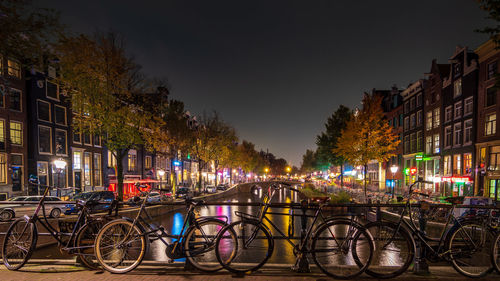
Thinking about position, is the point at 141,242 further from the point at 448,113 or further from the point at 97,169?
the point at 448,113

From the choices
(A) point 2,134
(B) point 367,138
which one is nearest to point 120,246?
(A) point 2,134

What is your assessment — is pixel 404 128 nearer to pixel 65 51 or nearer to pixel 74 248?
pixel 65 51

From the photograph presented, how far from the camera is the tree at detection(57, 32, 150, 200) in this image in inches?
757

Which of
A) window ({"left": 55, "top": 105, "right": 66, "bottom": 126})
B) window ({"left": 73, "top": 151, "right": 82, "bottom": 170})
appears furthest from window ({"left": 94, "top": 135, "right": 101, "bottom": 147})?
window ({"left": 55, "top": 105, "right": 66, "bottom": 126})

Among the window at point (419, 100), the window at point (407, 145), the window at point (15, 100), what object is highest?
the window at point (419, 100)

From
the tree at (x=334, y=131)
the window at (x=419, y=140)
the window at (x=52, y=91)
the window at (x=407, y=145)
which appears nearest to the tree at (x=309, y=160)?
the tree at (x=334, y=131)

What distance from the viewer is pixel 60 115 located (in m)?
32.2

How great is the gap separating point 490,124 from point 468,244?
93.0 ft

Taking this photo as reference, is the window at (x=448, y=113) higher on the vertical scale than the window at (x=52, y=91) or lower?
lower

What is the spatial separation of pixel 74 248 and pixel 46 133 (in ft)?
100

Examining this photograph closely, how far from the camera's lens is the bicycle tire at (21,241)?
220 inches

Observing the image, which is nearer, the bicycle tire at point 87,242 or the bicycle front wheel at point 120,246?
the bicycle front wheel at point 120,246

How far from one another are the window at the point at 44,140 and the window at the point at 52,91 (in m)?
3.46

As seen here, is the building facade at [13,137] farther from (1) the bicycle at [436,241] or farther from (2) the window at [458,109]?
(2) the window at [458,109]
